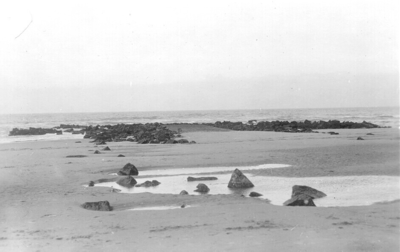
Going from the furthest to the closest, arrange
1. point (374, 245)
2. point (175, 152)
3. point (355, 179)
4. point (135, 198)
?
point (175, 152)
point (355, 179)
point (135, 198)
point (374, 245)

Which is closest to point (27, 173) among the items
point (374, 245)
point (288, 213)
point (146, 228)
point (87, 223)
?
point (87, 223)

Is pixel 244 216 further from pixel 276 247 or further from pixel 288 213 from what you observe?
pixel 276 247

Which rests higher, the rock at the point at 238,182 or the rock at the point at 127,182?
the rock at the point at 238,182

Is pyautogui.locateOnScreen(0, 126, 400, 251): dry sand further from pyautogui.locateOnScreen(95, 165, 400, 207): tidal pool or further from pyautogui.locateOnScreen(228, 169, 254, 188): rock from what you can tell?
pyautogui.locateOnScreen(228, 169, 254, 188): rock

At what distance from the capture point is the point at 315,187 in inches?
347

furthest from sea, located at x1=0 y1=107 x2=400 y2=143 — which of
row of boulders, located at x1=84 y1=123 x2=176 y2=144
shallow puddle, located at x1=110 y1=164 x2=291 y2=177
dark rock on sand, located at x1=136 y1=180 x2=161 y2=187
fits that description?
dark rock on sand, located at x1=136 y1=180 x2=161 y2=187

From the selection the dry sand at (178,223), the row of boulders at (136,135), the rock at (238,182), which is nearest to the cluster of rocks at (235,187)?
the rock at (238,182)

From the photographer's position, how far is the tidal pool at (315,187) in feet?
24.8

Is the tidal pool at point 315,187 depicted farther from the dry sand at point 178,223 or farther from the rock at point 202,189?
the dry sand at point 178,223

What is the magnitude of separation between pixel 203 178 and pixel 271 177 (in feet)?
5.31

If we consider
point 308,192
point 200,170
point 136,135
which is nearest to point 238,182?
point 308,192

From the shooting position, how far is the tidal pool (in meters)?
7.57

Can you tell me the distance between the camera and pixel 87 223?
6152 millimetres

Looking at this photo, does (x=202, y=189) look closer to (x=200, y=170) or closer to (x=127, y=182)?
(x=127, y=182)
